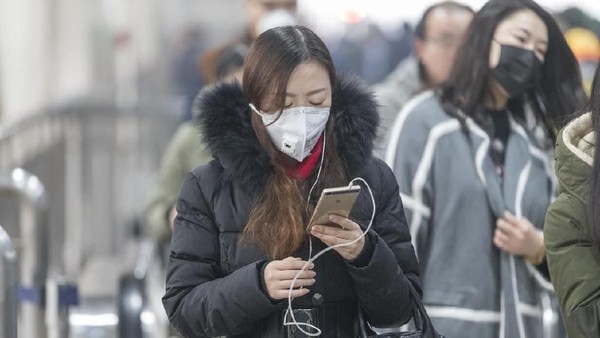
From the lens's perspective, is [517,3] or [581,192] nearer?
[581,192]

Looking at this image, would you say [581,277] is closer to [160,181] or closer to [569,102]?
[569,102]

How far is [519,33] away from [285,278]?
5.88 ft

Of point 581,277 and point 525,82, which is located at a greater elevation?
point 525,82

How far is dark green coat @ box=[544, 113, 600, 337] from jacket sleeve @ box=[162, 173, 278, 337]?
2.36 feet

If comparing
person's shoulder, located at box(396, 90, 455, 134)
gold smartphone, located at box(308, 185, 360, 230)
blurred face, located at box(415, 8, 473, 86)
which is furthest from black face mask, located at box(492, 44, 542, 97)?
gold smartphone, located at box(308, 185, 360, 230)

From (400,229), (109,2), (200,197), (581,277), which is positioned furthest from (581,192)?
(109,2)

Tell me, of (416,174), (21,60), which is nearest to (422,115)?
(416,174)

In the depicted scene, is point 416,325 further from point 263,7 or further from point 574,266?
point 263,7

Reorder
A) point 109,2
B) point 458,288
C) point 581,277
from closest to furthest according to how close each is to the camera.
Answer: point 581,277
point 458,288
point 109,2

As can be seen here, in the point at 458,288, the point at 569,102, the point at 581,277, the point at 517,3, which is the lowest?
the point at 458,288

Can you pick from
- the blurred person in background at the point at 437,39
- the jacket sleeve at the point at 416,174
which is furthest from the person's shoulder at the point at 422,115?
the blurred person in background at the point at 437,39

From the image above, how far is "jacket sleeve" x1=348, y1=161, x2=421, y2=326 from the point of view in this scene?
3.44 metres

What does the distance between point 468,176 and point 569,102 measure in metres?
0.53

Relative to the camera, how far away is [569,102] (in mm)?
4969
